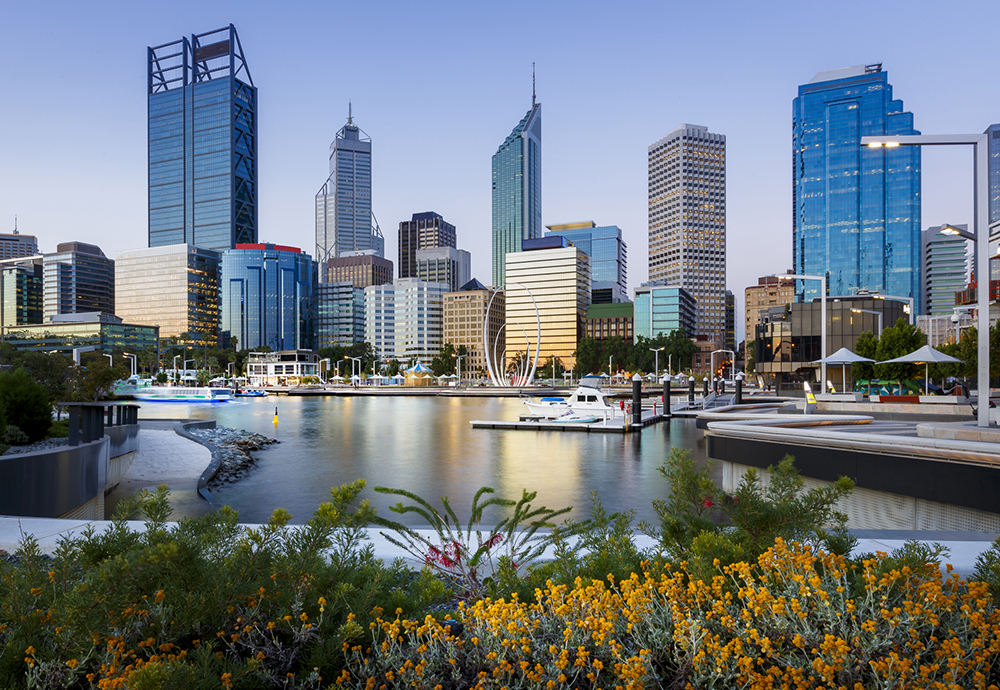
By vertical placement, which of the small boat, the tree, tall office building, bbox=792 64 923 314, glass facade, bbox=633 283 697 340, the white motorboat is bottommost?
the small boat

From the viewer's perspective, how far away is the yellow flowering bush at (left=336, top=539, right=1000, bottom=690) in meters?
2.88

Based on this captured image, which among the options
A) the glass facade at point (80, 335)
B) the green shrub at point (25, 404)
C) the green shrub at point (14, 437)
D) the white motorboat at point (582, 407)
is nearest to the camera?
the green shrub at point (14, 437)

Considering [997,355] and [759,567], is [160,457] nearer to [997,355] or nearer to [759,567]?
[759,567]

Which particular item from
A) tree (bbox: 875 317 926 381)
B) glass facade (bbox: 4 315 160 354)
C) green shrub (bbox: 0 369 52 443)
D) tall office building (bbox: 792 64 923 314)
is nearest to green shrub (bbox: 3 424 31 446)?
green shrub (bbox: 0 369 52 443)

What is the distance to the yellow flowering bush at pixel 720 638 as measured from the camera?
9.43ft

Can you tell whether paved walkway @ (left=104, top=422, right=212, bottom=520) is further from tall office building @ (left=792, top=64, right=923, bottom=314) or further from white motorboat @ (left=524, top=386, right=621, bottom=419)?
tall office building @ (left=792, top=64, right=923, bottom=314)

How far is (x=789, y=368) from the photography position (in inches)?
2995

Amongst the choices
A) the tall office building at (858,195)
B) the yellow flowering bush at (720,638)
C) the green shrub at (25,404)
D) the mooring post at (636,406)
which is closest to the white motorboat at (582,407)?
the mooring post at (636,406)

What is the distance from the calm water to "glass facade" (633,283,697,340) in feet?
493

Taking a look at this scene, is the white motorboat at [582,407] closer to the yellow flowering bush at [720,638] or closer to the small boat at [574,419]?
the small boat at [574,419]

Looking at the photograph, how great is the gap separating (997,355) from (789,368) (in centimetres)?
4527

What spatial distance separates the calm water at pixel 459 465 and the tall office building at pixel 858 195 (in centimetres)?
18303

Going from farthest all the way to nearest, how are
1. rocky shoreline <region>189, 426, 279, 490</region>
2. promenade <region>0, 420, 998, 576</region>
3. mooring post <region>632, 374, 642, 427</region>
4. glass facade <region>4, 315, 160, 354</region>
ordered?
glass facade <region>4, 315, 160, 354</region> < mooring post <region>632, 374, 642, 427</region> < rocky shoreline <region>189, 426, 279, 490</region> < promenade <region>0, 420, 998, 576</region>

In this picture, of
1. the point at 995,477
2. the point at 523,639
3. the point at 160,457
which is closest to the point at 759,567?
the point at 523,639
